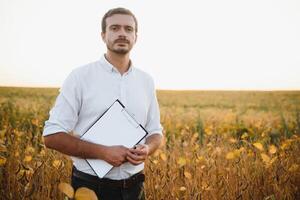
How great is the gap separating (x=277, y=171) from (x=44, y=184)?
1.54 metres

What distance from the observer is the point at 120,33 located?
1.57 metres

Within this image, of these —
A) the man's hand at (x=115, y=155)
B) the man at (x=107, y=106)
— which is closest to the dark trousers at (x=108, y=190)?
the man at (x=107, y=106)

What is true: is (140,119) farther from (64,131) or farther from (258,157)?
(258,157)


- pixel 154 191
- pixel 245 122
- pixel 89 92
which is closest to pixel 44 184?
pixel 154 191

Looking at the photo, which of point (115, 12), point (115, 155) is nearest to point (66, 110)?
point (115, 155)

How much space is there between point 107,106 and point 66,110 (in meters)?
0.18

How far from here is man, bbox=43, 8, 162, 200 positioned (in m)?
1.42

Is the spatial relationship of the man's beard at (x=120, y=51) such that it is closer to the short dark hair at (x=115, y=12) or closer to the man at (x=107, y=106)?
the man at (x=107, y=106)

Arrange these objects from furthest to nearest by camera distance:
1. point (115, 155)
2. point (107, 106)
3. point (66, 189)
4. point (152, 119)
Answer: point (152, 119)
point (107, 106)
point (115, 155)
point (66, 189)

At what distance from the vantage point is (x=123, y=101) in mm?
1564

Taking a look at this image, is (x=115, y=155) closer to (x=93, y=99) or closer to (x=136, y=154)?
(x=136, y=154)

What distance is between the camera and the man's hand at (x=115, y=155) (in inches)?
55.3

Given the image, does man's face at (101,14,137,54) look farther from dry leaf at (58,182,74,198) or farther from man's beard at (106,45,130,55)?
dry leaf at (58,182,74,198)

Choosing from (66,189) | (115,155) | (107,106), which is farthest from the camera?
(107,106)
